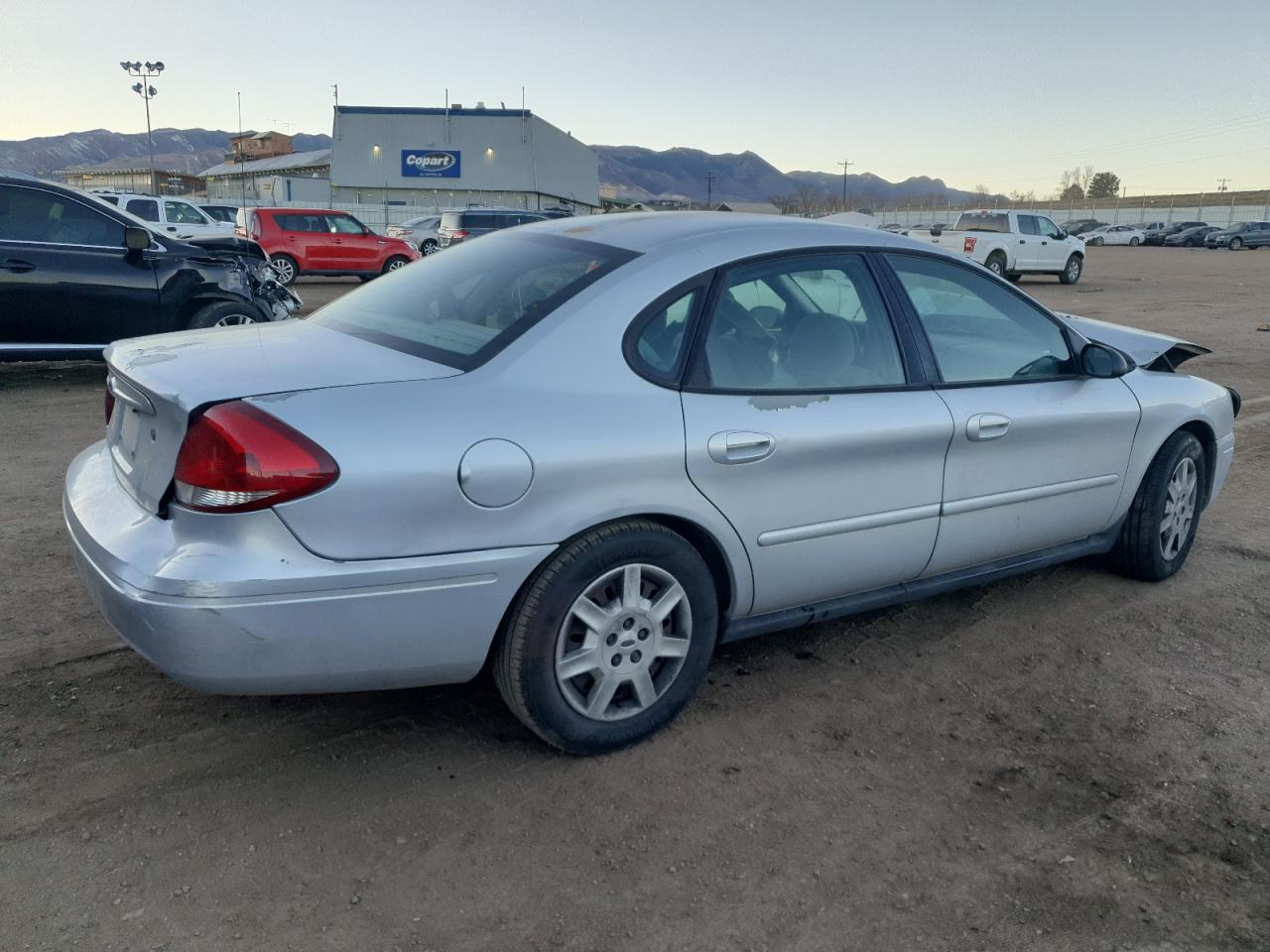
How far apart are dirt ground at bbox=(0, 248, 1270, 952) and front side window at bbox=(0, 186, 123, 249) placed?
16.0 ft

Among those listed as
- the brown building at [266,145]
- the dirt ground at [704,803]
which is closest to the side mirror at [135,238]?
the dirt ground at [704,803]

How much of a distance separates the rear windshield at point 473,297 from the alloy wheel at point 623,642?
2.42ft

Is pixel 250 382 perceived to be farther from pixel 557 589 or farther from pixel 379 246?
pixel 379 246

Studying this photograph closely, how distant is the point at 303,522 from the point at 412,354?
68cm

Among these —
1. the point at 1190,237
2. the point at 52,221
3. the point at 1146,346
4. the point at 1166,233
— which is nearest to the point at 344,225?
the point at 52,221

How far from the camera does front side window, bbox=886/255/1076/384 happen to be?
3666 mm

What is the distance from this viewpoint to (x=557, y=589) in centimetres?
277

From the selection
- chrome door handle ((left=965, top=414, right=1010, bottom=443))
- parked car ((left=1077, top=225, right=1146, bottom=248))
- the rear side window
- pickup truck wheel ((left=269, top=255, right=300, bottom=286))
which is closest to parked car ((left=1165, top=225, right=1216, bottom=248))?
parked car ((left=1077, top=225, right=1146, bottom=248))

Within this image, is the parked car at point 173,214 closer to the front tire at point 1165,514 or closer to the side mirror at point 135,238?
the side mirror at point 135,238

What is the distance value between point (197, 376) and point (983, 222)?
2295 cm

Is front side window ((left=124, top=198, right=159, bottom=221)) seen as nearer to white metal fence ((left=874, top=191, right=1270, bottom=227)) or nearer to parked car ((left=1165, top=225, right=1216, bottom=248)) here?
white metal fence ((left=874, top=191, right=1270, bottom=227))

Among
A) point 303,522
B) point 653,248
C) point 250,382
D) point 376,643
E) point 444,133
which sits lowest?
point 376,643

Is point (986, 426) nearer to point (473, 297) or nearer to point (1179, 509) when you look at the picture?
point (1179, 509)

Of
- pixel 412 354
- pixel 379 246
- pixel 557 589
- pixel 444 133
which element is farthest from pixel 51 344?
pixel 444 133
